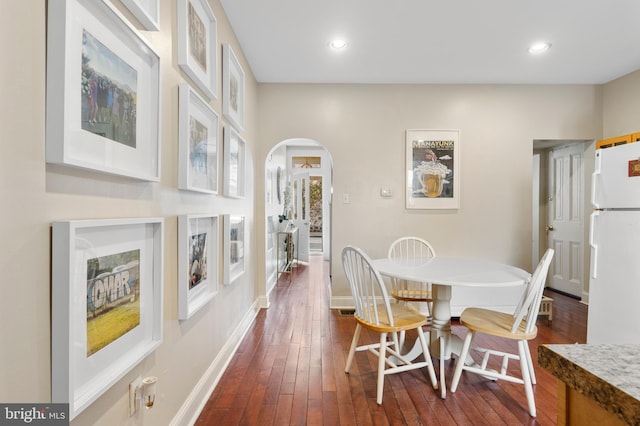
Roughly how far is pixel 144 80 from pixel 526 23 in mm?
2925

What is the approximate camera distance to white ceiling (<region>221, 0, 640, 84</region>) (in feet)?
8.09

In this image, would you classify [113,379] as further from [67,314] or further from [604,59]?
[604,59]

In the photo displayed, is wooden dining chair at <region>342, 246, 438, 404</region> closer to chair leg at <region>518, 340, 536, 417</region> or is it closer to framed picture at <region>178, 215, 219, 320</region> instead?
chair leg at <region>518, 340, 536, 417</region>

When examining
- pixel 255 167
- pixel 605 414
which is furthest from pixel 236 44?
pixel 605 414

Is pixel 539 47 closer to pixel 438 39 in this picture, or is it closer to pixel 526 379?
pixel 438 39

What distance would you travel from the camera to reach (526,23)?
104 inches

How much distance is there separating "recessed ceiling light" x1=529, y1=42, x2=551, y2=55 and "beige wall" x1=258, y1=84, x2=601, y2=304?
80cm

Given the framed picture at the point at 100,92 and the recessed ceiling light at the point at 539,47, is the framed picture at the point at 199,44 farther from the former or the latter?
the recessed ceiling light at the point at 539,47

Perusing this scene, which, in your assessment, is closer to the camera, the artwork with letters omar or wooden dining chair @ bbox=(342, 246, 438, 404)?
the artwork with letters omar

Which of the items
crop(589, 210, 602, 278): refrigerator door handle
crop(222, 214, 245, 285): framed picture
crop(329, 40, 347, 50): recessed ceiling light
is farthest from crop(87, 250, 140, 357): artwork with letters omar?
crop(589, 210, 602, 278): refrigerator door handle

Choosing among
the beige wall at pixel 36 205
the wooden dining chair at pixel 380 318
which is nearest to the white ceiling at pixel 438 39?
the beige wall at pixel 36 205

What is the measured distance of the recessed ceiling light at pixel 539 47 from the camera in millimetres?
2990

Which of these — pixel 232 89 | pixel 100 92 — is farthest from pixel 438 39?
pixel 100 92

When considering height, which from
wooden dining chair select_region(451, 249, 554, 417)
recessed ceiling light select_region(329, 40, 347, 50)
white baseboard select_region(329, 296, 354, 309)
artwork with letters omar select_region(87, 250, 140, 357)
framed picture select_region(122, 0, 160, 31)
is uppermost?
recessed ceiling light select_region(329, 40, 347, 50)
